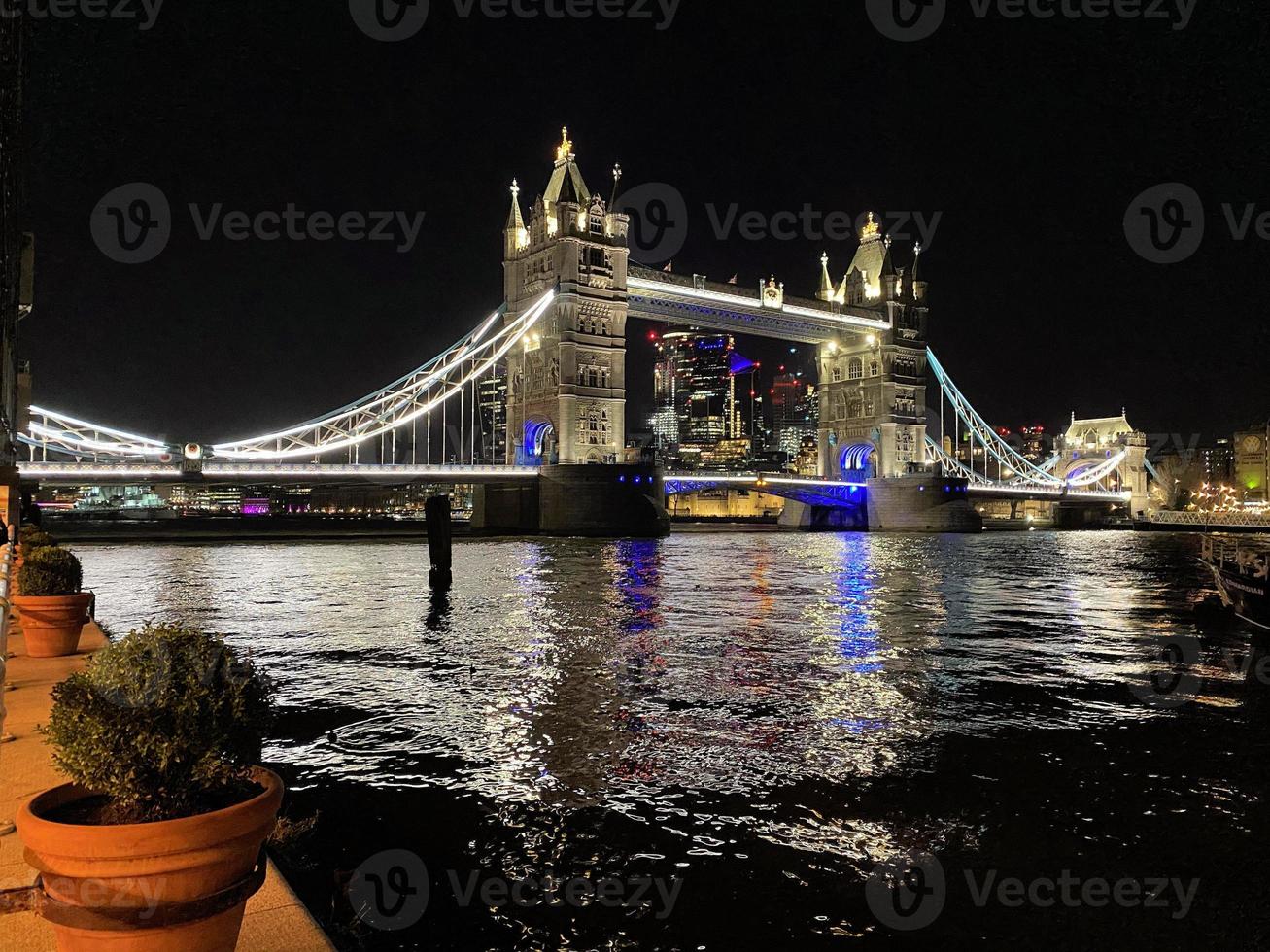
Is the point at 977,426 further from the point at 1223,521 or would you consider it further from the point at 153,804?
the point at 153,804

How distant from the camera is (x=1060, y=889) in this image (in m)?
6.88

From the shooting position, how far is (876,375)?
92.7 meters

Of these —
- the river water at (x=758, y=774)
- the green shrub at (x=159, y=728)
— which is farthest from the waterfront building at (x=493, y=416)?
the green shrub at (x=159, y=728)

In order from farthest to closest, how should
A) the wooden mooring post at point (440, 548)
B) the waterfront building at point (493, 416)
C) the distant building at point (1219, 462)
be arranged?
1. the distant building at point (1219, 462)
2. the waterfront building at point (493, 416)
3. the wooden mooring post at point (440, 548)

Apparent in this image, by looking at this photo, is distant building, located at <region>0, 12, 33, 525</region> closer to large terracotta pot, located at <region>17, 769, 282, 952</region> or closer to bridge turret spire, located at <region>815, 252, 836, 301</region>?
large terracotta pot, located at <region>17, 769, 282, 952</region>

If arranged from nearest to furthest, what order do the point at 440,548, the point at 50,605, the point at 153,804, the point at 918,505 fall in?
the point at 153,804 < the point at 50,605 < the point at 440,548 < the point at 918,505

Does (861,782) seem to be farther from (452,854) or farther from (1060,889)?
(452,854)

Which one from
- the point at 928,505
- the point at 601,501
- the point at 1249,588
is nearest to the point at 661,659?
the point at 1249,588

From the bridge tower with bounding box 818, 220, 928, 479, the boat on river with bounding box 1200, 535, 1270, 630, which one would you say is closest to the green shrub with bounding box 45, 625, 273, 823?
the boat on river with bounding box 1200, 535, 1270, 630

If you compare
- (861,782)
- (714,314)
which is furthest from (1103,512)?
(861,782)

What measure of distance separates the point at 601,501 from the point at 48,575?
50.2 m

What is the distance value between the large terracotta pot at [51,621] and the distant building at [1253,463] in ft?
493

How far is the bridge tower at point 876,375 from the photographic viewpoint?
302 ft

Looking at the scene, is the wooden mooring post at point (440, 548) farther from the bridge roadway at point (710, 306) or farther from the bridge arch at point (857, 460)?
the bridge arch at point (857, 460)
